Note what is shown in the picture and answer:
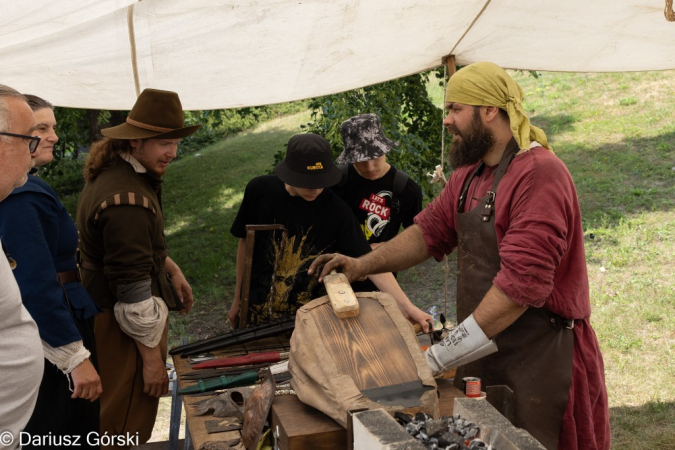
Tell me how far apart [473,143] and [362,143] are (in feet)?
4.12

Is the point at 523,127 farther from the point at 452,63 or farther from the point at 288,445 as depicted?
the point at 452,63

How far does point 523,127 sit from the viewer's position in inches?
90.7

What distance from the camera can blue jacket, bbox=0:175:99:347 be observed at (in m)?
2.19

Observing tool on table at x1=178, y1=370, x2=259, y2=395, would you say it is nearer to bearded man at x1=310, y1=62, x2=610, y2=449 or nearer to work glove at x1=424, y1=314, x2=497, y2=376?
bearded man at x1=310, y1=62, x2=610, y2=449

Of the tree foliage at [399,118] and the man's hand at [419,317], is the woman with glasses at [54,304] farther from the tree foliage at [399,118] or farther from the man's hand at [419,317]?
the tree foliage at [399,118]

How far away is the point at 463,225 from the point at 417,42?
5.01 ft

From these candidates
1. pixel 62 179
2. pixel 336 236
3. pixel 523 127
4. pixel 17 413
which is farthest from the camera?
pixel 62 179

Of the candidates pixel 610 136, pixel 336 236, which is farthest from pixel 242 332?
pixel 610 136

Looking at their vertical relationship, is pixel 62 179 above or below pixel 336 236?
below

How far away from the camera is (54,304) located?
89.3 inches

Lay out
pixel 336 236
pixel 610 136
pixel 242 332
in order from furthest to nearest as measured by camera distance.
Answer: pixel 610 136, pixel 336 236, pixel 242 332

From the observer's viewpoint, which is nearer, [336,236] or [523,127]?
[523,127]

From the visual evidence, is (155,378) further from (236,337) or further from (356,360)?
(356,360)

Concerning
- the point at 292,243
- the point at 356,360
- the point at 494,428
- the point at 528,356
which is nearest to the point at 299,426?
the point at 356,360
